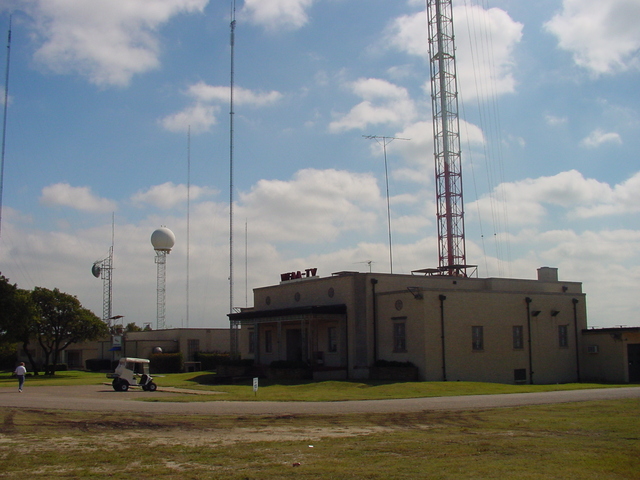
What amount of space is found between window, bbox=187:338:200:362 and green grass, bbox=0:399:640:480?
4218cm

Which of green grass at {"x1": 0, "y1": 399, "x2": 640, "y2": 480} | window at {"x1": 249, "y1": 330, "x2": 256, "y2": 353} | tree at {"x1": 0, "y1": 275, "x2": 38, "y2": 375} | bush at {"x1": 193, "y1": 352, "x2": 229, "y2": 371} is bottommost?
bush at {"x1": 193, "y1": 352, "x2": 229, "y2": 371}

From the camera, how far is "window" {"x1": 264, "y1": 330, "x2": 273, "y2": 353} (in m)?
45.1

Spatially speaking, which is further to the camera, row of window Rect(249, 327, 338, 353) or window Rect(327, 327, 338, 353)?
row of window Rect(249, 327, 338, 353)

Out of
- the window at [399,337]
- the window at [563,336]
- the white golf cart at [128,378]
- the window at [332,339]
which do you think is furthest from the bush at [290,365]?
the window at [563,336]

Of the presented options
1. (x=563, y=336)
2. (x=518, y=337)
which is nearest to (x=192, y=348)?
(x=518, y=337)

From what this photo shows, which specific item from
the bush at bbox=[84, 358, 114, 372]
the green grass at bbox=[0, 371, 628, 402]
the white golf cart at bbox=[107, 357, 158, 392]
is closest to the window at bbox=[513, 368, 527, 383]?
the green grass at bbox=[0, 371, 628, 402]

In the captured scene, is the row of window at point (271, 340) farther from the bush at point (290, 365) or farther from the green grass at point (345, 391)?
the green grass at point (345, 391)

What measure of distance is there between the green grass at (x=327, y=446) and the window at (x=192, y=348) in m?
42.2

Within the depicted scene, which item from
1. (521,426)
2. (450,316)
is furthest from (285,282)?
(521,426)

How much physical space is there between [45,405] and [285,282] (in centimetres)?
2348

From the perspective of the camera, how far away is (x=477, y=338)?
123 feet

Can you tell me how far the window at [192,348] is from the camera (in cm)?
6159

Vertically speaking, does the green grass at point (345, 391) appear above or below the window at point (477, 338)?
below

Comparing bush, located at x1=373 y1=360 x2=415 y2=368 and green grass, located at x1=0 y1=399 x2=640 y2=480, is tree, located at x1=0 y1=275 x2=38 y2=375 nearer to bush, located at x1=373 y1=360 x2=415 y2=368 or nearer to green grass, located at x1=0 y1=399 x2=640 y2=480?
bush, located at x1=373 y1=360 x2=415 y2=368
